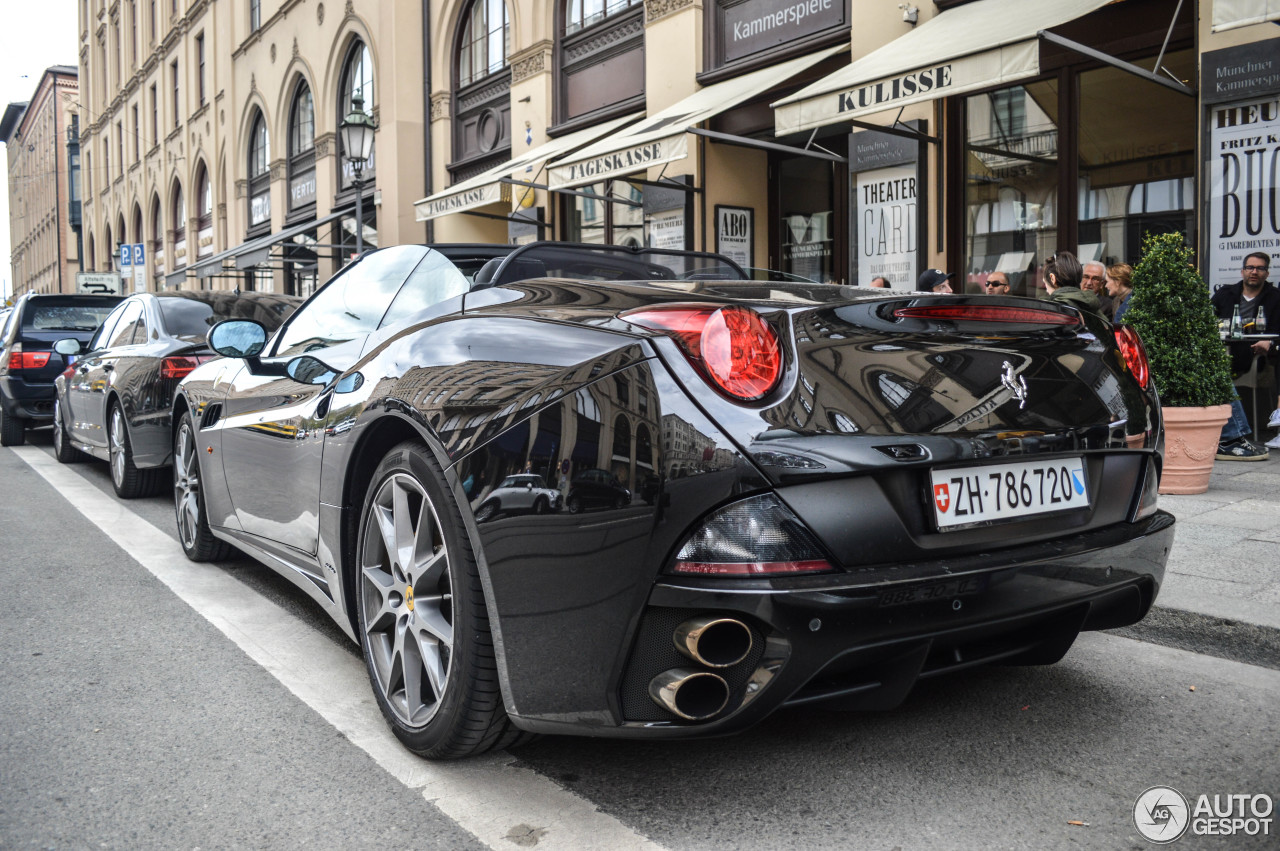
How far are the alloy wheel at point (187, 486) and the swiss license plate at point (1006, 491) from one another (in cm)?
369

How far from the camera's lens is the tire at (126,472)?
718 cm

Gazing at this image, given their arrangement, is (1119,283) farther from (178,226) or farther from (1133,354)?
(178,226)

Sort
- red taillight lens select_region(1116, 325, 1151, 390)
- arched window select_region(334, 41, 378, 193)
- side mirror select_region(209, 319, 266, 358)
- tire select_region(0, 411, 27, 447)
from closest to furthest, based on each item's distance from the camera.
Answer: red taillight lens select_region(1116, 325, 1151, 390)
side mirror select_region(209, 319, 266, 358)
tire select_region(0, 411, 27, 447)
arched window select_region(334, 41, 378, 193)

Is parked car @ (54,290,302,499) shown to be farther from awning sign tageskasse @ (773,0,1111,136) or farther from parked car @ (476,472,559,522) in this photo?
parked car @ (476,472,559,522)

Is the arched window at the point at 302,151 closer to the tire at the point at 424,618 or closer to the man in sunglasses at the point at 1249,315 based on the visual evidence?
the man in sunglasses at the point at 1249,315

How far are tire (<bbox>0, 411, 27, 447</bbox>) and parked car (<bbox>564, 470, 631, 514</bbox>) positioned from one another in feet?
37.8

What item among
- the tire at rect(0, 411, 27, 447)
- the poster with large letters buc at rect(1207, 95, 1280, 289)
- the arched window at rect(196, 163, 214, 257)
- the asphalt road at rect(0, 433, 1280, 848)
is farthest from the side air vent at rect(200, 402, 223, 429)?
the arched window at rect(196, 163, 214, 257)

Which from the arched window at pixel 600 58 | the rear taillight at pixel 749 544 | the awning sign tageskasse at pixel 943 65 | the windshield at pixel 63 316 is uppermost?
the arched window at pixel 600 58

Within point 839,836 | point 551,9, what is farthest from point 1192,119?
point 551,9

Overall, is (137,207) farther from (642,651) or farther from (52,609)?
(642,651)

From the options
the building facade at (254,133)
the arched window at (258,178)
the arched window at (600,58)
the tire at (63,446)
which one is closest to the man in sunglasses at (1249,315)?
the arched window at (600,58)

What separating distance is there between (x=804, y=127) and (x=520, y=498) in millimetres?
7090

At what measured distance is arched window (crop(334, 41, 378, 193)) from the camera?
70.0ft

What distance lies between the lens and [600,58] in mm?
15102
